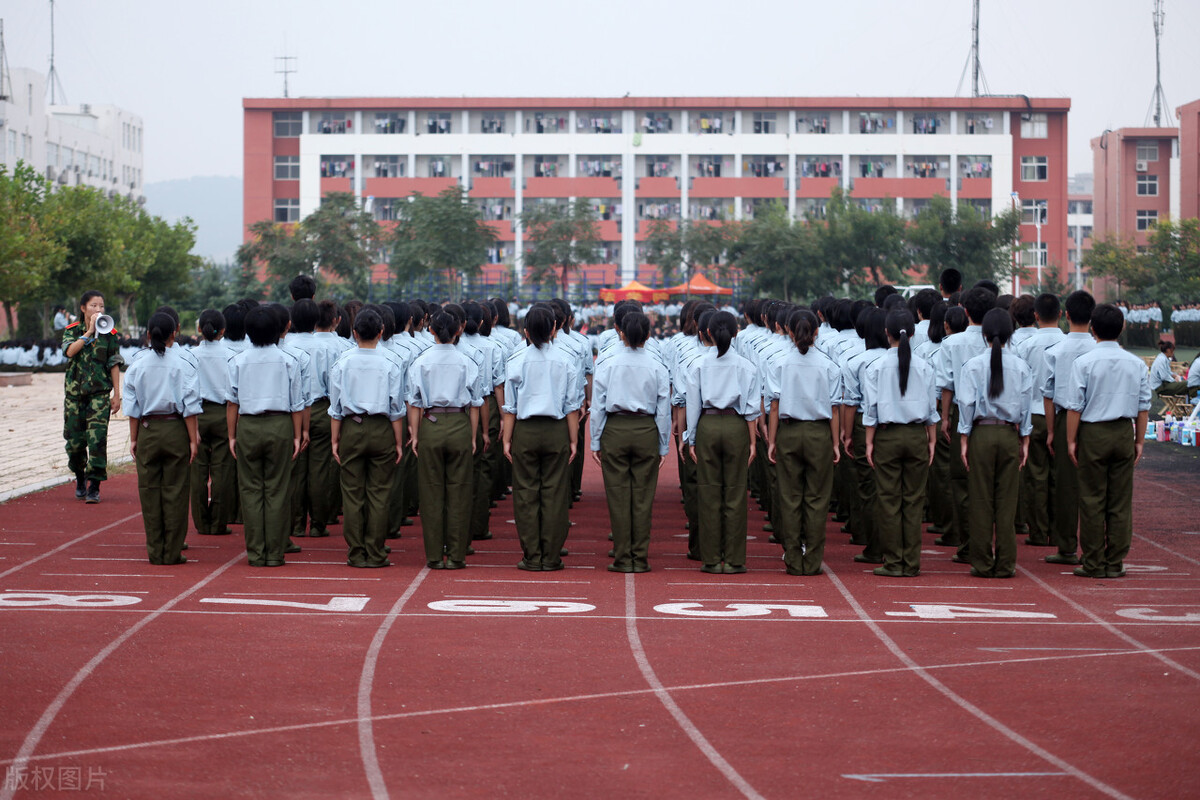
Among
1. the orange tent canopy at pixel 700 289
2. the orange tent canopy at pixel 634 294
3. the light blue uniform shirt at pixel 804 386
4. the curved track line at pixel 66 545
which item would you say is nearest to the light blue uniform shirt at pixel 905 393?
the light blue uniform shirt at pixel 804 386

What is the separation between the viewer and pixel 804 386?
9.71 meters

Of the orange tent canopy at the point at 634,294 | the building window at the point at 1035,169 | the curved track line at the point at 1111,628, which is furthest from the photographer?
the building window at the point at 1035,169

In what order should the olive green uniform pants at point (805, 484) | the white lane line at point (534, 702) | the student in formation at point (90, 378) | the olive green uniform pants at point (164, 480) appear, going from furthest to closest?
the student in formation at point (90, 378) → the olive green uniform pants at point (164, 480) → the olive green uniform pants at point (805, 484) → the white lane line at point (534, 702)

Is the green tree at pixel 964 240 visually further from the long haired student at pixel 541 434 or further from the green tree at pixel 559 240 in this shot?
the long haired student at pixel 541 434

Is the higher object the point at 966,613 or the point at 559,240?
the point at 559,240

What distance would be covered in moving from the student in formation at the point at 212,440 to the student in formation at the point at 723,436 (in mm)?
3634

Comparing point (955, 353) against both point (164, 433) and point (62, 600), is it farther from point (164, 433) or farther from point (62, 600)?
point (62, 600)

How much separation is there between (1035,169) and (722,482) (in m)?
71.3

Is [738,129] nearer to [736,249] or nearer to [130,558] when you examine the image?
[736,249]

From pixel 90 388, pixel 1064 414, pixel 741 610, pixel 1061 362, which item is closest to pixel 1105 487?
pixel 1064 414

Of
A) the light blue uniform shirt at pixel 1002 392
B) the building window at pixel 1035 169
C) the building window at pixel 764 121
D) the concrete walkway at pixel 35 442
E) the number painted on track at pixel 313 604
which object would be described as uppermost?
the building window at pixel 764 121

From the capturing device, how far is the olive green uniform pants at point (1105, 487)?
955 centimetres

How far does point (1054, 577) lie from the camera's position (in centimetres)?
977

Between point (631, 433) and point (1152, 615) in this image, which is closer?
point (1152, 615)
